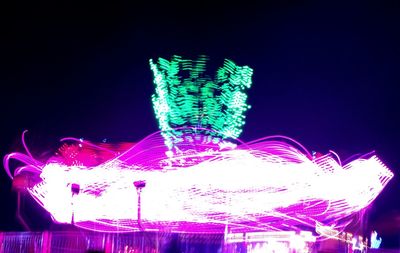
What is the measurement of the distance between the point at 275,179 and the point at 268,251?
3.55 m

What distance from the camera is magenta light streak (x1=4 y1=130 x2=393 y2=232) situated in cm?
1399

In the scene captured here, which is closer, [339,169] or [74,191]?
[74,191]

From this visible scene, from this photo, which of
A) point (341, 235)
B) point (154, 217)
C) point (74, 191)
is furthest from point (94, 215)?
point (341, 235)

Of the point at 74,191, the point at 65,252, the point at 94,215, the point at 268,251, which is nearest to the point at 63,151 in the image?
the point at 94,215

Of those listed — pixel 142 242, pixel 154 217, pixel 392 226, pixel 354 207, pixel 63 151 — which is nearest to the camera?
pixel 142 242

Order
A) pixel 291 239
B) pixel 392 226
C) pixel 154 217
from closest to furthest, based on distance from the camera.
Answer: pixel 291 239 < pixel 154 217 < pixel 392 226

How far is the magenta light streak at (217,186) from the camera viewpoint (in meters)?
14.0

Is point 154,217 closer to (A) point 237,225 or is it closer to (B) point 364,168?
(A) point 237,225

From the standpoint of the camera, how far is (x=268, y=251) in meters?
10.8

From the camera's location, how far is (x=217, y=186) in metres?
14.7

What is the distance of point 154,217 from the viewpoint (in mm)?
16734

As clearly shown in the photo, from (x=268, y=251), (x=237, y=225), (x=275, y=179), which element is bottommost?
(x=268, y=251)

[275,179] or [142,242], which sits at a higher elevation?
[275,179]

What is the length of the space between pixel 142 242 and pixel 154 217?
282cm
